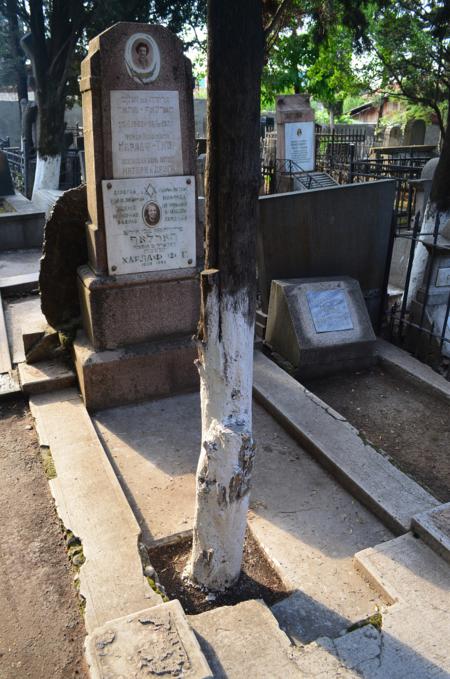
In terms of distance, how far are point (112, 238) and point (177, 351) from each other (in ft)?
3.32

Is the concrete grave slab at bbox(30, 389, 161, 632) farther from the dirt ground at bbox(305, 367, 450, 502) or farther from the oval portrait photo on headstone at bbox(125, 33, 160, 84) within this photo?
the oval portrait photo on headstone at bbox(125, 33, 160, 84)

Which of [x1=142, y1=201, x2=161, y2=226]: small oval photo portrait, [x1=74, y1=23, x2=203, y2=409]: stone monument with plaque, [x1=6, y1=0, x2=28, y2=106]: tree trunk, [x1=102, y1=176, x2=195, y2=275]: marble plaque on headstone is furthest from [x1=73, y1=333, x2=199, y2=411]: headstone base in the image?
[x1=6, y1=0, x2=28, y2=106]: tree trunk

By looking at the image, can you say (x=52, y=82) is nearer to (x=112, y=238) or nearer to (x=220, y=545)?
(x=112, y=238)

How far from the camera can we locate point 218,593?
8.19 ft

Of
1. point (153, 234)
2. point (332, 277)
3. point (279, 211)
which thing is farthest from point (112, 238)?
point (332, 277)

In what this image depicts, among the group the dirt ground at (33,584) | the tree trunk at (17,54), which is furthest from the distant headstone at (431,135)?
the dirt ground at (33,584)

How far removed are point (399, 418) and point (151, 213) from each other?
8.25ft

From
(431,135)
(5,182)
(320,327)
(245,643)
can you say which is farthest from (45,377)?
(431,135)

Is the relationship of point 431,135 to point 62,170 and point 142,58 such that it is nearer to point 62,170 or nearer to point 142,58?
point 62,170

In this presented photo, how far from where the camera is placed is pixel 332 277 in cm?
521

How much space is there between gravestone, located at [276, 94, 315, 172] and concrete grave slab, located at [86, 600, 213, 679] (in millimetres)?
13599

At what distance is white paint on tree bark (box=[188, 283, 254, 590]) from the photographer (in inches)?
87.0

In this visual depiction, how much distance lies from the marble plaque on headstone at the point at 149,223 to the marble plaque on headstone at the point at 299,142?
10932 mm

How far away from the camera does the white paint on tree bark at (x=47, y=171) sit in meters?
12.8
